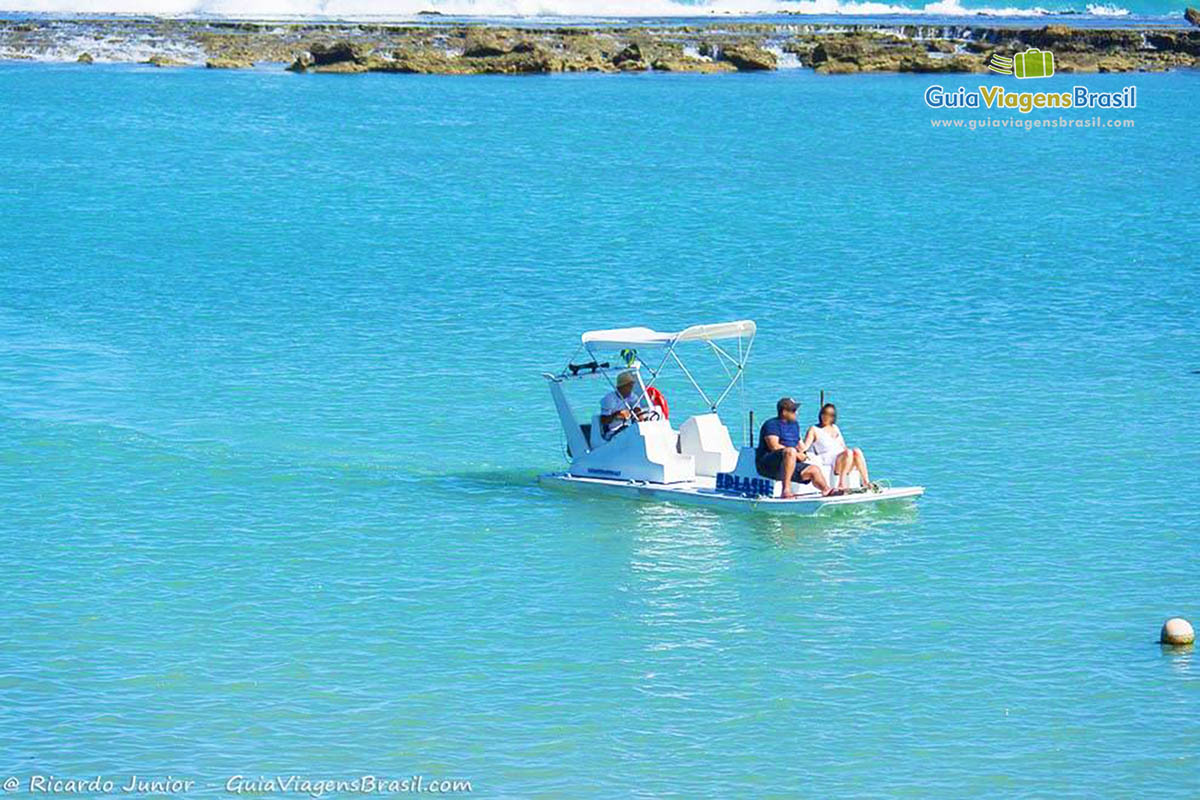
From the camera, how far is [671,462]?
25.3m

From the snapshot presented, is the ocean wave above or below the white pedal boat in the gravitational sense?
above

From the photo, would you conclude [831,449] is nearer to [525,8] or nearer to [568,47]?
[568,47]

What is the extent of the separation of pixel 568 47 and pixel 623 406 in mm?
73215

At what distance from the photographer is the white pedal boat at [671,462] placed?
79.8 feet

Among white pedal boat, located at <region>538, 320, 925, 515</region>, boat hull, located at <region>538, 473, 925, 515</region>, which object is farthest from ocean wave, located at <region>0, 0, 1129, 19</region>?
boat hull, located at <region>538, 473, 925, 515</region>

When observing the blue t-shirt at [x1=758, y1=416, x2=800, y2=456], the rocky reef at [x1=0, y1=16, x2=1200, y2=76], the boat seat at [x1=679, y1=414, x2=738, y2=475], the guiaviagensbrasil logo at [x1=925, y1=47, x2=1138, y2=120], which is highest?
the rocky reef at [x1=0, y1=16, x2=1200, y2=76]

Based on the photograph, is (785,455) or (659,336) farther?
(659,336)

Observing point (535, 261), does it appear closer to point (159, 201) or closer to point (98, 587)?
point (159, 201)

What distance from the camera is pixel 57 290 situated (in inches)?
1618

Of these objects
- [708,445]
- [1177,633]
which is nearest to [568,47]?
[708,445]

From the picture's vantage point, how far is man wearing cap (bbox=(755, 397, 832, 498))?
2391cm

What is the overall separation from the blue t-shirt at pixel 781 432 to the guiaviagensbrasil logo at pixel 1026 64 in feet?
247

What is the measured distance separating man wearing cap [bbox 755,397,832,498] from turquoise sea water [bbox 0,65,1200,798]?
2.21 feet

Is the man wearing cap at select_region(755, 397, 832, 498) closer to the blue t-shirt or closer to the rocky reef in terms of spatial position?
the blue t-shirt
